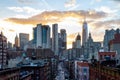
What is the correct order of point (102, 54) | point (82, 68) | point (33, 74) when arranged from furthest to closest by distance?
point (82, 68)
point (33, 74)
point (102, 54)

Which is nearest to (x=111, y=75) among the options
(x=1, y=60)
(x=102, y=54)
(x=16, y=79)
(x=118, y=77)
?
(x=118, y=77)

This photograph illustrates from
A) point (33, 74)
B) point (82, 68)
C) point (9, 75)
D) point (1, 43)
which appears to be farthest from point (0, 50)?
point (9, 75)

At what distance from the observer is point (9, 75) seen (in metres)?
56.6

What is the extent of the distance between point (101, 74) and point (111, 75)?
1387cm

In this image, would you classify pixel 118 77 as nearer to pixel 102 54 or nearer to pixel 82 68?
pixel 102 54

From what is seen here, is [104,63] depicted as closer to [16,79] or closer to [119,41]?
[16,79]

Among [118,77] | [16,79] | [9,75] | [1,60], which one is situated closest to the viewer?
[118,77]

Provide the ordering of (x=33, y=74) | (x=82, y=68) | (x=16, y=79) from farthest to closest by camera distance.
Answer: (x=82, y=68) < (x=33, y=74) < (x=16, y=79)

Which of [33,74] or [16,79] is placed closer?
[16,79]

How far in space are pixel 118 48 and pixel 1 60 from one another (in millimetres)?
74226

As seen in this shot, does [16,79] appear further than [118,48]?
No

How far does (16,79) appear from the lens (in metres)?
64.9

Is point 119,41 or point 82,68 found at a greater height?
point 119,41

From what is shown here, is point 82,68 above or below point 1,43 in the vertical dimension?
below
